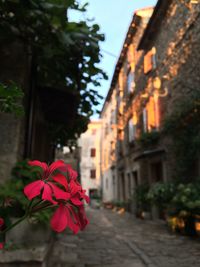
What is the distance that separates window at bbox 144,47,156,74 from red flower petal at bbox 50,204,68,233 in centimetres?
1045

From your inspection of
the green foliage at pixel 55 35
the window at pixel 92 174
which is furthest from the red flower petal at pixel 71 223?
the window at pixel 92 174

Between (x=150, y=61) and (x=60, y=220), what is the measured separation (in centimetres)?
1105

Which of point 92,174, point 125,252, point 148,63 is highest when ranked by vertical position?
point 148,63

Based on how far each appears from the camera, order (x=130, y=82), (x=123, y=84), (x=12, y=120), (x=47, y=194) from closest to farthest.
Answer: (x=47, y=194) < (x=12, y=120) < (x=130, y=82) < (x=123, y=84)

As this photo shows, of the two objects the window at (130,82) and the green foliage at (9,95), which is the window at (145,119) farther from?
the green foliage at (9,95)

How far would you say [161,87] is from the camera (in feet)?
31.9

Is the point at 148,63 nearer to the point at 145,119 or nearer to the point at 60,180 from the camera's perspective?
the point at 145,119

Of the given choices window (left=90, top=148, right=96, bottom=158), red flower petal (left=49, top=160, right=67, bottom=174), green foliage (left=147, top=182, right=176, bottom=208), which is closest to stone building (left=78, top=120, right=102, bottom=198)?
window (left=90, top=148, right=96, bottom=158)

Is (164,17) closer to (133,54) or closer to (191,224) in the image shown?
(133,54)

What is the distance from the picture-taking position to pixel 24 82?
3336 millimetres

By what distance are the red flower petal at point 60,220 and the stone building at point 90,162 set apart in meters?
→ 27.0

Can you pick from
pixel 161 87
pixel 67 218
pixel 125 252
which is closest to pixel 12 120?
pixel 67 218

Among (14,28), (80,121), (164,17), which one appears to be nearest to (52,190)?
(14,28)

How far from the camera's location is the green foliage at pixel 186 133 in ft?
22.4
